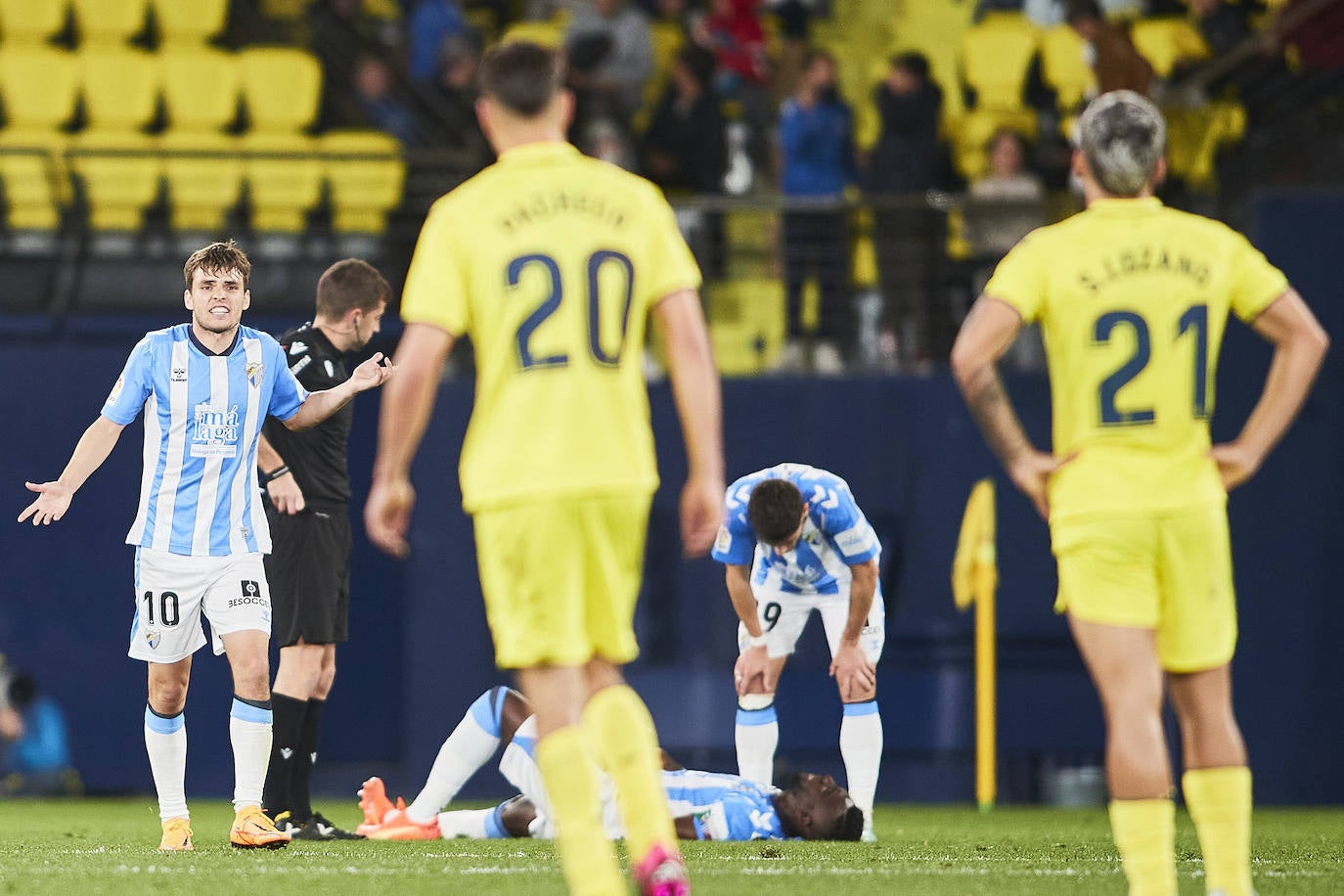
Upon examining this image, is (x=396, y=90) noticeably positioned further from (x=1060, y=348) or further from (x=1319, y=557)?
(x=1060, y=348)

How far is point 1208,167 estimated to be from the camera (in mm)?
12500

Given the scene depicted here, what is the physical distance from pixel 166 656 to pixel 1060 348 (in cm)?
369

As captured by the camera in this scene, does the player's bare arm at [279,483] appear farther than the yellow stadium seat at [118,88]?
No

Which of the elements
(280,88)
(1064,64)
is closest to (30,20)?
(280,88)

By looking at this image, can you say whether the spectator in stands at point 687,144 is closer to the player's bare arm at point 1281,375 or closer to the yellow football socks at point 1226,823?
the player's bare arm at point 1281,375


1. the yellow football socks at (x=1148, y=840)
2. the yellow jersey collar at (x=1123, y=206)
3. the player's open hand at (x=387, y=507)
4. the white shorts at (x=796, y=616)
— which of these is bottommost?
the yellow football socks at (x=1148, y=840)

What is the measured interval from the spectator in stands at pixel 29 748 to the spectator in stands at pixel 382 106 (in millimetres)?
4621

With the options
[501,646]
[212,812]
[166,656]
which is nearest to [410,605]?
[212,812]

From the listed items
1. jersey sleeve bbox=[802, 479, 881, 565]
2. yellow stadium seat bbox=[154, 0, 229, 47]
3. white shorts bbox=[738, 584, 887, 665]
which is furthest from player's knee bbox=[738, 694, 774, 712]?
yellow stadium seat bbox=[154, 0, 229, 47]

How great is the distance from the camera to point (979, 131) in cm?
1354

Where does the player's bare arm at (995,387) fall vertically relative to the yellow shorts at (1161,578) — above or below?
above

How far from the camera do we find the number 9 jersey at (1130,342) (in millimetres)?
4703

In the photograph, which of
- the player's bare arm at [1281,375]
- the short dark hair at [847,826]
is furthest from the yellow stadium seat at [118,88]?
the player's bare arm at [1281,375]

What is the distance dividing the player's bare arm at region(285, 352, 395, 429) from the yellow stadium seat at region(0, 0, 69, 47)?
8144 millimetres
